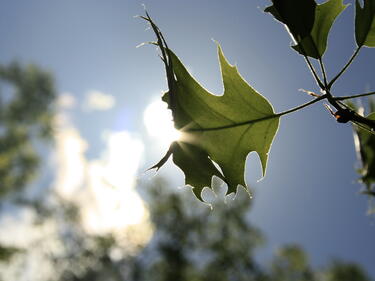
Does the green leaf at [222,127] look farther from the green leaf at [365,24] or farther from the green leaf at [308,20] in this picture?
the green leaf at [365,24]

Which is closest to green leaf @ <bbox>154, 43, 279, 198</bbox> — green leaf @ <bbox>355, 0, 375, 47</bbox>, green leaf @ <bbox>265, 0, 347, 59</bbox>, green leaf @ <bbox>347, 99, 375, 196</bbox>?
green leaf @ <bbox>265, 0, 347, 59</bbox>

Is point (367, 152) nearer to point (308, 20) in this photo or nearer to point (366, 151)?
point (366, 151)

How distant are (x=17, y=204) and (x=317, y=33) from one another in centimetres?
2657

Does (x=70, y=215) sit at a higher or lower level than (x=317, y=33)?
lower

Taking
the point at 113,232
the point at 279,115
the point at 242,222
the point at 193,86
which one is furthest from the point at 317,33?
the point at 113,232

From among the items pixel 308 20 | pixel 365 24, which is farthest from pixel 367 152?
pixel 308 20

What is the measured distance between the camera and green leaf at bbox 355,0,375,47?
105cm

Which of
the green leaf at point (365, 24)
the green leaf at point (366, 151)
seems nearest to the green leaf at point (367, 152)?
the green leaf at point (366, 151)

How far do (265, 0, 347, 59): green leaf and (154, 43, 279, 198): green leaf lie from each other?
0.20 metres

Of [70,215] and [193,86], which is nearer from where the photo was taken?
[193,86]

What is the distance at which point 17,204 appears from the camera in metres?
24.2

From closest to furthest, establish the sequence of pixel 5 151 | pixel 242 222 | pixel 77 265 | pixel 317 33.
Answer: pixel 317 33 → pixel 5 151 → pixel 242 222 → pixel 77 265

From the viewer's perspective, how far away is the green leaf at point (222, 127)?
3.59 ft

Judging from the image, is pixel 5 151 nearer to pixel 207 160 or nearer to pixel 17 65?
pixel 17 65
